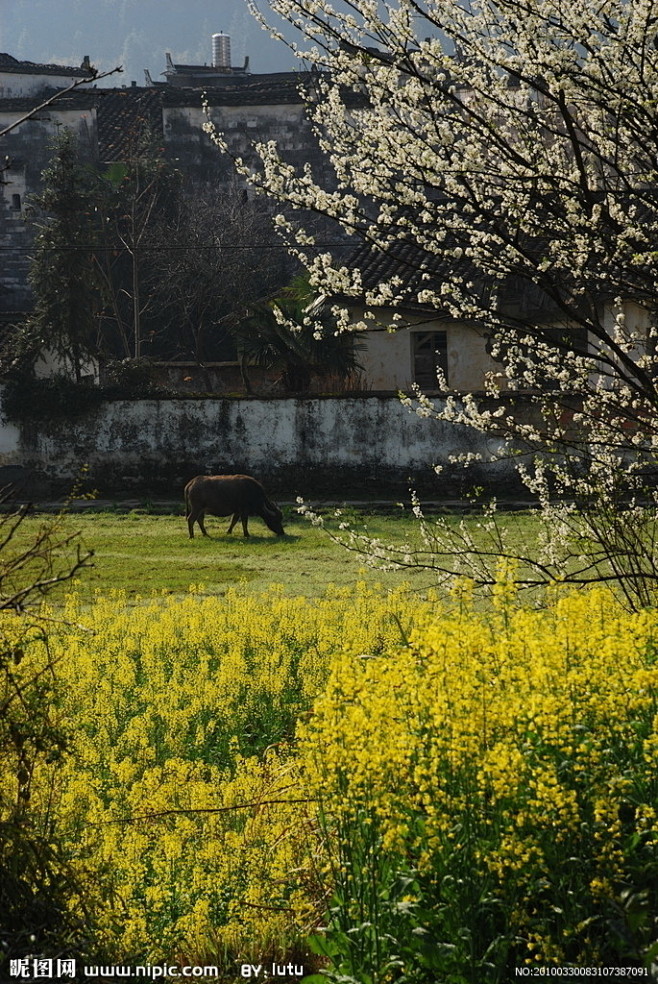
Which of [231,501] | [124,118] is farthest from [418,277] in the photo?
[124,118]

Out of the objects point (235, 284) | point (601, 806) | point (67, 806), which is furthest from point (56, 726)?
Result: point (235, 284)

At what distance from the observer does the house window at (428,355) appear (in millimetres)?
25594

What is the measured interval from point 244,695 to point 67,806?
9.02 ft

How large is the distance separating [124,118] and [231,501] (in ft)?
79.6

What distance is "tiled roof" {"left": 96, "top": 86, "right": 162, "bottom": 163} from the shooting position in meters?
37.0

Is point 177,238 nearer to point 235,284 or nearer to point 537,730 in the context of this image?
point 235,284

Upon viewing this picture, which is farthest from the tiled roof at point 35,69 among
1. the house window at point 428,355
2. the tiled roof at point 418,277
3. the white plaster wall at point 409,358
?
the house window at point 428,355

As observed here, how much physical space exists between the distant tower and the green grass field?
3594 centimetres

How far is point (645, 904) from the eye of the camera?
3.37 meters

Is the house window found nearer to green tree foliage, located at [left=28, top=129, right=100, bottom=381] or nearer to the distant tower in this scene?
green tree foliage, located at [left=28, top=129, right=100, bottom=381]

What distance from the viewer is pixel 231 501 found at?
17.8m

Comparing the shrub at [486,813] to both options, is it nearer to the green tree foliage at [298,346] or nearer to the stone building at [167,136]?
the green tree foliage at [298,346]

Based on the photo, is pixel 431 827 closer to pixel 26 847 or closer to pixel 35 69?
pixel 26 847

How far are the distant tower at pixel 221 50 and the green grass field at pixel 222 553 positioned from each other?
35938 millimetres
